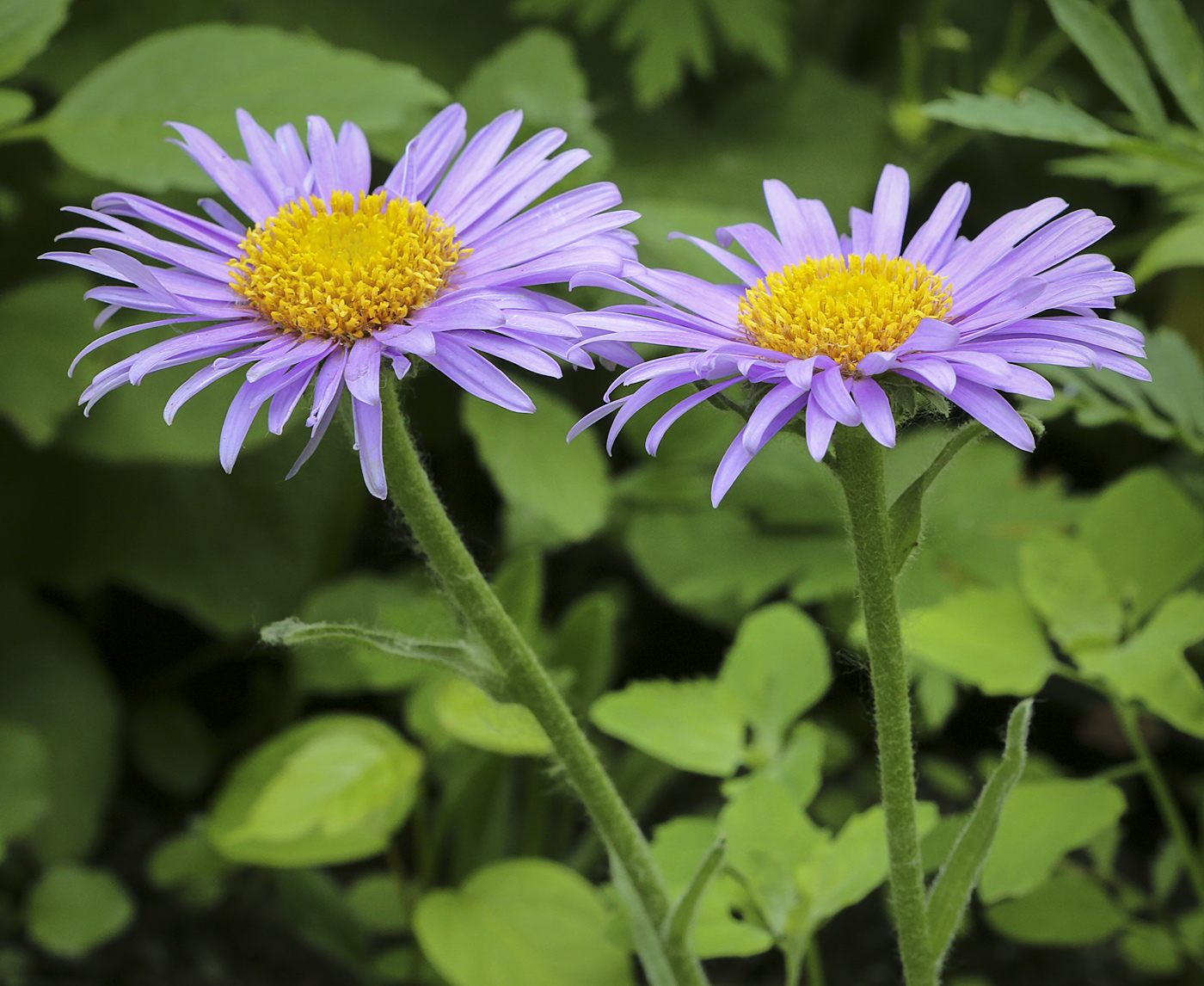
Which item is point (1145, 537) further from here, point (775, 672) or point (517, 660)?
point (517, 660)

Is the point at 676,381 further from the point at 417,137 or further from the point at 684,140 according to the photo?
the point at 684,140

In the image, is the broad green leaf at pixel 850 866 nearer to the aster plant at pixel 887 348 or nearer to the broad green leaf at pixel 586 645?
the aster plant at pixel 887 348

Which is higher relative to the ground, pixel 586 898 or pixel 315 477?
pixel 315 477

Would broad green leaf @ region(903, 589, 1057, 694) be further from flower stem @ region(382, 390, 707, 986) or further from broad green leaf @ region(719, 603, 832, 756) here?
flower stem @ region(382, 390, 707, 986)


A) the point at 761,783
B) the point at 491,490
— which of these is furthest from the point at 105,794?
the point at 761,783

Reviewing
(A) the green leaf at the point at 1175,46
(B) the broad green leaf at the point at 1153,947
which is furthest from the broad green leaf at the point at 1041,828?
(A) the green leaf at the point at 1175,46

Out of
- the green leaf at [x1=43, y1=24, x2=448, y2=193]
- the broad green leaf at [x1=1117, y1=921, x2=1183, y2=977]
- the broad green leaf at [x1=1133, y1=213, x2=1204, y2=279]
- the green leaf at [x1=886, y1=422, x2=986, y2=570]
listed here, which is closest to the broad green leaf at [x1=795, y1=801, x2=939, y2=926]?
the green leaf at [x1=886, y1=422, x2=986, y2=570]
